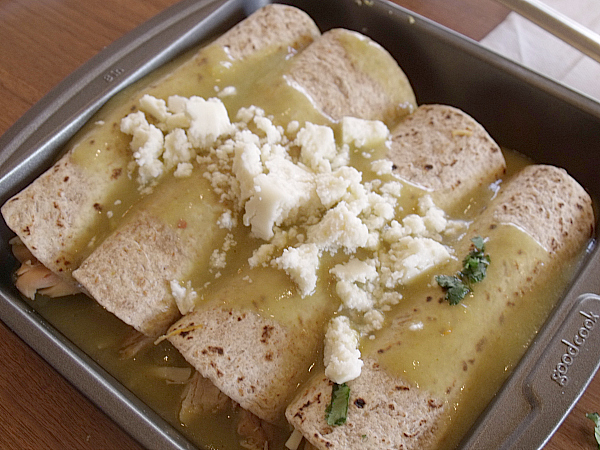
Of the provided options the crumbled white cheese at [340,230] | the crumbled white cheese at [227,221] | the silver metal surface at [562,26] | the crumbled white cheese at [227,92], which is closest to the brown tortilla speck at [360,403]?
the crumbled white cheese at [340,230]

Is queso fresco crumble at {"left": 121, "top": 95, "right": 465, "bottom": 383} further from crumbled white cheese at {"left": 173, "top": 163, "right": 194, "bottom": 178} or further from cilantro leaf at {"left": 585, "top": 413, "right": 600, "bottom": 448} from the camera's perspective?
cilantro leaf at {"left": 585, "top": 413, "right": 600, "bottom": 448}

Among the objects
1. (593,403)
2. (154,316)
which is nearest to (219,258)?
(154,316)

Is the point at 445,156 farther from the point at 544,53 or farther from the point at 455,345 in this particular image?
the point at 544,53

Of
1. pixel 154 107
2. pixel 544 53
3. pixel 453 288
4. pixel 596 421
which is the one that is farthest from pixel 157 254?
pixel 544 53

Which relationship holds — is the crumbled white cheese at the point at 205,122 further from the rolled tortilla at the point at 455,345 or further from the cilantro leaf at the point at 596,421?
the cilantro leaf at the point at 596,421

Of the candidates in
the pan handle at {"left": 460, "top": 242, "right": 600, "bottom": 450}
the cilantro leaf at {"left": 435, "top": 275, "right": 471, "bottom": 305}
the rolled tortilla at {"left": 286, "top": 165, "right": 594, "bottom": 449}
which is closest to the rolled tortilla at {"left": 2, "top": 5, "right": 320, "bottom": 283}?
the rolled tortilla at {"left": 286, "top": 165, "right": 594, "bottom": 449}

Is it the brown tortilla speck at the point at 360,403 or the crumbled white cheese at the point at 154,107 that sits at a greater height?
the crumbled white cheese at the point at 154,107

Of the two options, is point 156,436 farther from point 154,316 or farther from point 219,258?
point 219,258
